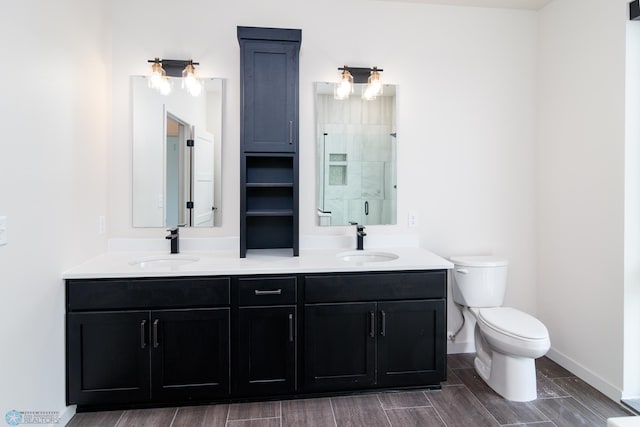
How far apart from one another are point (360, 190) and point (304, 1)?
1.45 m

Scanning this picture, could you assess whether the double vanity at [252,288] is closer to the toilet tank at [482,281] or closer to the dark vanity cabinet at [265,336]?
the dark vanity cabinet at [265,336]

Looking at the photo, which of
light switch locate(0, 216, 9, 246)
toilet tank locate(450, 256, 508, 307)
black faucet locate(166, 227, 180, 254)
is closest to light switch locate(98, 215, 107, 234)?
black faucet locate(166, 227, 180, 254)

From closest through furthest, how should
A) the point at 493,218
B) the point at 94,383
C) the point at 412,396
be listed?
the point at 94,383, the point at 412,396, the point at 493,218

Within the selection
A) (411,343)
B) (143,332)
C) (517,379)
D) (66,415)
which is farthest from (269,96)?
(517,379)

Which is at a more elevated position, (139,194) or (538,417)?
(139,194)

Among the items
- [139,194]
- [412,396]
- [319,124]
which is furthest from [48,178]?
[412,396]

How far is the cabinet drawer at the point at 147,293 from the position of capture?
6.48 ft

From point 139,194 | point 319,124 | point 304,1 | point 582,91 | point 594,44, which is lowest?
point 139,194

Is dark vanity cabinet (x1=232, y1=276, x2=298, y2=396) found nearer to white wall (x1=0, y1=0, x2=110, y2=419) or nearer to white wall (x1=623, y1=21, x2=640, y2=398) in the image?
white wall (x1=0, y1=0, x2=110, y2=419)

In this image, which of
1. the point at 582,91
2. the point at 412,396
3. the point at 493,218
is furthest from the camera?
the point at 493,218

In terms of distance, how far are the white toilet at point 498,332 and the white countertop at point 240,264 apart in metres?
0.42

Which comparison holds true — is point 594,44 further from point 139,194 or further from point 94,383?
point 94,383

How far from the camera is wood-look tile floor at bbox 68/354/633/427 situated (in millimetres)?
1967

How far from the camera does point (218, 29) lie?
259cm
